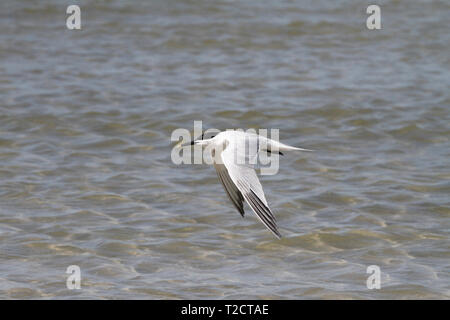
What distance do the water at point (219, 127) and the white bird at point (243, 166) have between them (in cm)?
56

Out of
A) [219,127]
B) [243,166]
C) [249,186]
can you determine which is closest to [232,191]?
[243,166]

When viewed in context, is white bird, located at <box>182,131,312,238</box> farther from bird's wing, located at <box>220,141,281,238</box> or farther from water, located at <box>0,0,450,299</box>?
water, located at <box>0,0,450,299</box>

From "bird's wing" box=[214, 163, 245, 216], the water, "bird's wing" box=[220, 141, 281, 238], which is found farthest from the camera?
"bird's wing" box=[214, 163, 245, 216]

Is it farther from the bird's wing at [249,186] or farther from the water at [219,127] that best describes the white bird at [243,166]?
the water at [219,127]

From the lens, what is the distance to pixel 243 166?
20.2 feet

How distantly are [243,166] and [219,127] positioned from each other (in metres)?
3.30

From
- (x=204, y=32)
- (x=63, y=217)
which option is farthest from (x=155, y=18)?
(x=63, y=217)

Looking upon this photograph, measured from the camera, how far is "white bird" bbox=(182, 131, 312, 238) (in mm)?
5711

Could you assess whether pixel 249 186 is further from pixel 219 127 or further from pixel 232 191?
pixel 219 127

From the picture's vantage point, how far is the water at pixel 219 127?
250 inches

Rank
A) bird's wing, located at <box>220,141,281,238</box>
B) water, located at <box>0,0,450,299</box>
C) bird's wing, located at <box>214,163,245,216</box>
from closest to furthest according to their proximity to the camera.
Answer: bird's wing, located at <box>220,141,281,238</box>
water, located at <box>0,0,450,299</box>
bird's wing, located at <box>214,163,245,216</box>

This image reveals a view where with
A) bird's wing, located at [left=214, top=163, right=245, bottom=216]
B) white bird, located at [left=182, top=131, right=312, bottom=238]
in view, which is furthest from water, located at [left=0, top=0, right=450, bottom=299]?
white bird, located at [left=182, top=131, right=312, bottom=238]

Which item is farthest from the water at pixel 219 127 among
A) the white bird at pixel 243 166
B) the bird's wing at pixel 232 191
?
the white bird at pixel 243 166

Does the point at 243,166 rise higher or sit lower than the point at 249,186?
higher
